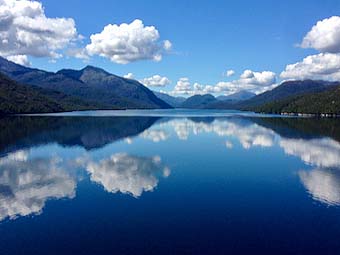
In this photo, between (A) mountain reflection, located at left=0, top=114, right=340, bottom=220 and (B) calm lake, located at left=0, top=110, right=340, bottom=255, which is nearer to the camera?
(B) calm lake, located at left=0, top=110, right=340, bottom=255

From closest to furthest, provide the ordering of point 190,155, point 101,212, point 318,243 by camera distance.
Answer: point 318,243 < point 101,212 < point 190,155

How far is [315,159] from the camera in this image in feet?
229

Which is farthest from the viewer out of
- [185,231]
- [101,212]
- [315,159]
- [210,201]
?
[315,159]

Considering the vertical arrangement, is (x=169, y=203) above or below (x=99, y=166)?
above

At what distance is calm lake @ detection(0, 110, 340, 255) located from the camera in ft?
90.3

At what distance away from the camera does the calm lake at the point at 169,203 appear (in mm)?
27531

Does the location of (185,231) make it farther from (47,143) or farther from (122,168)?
(47,143)

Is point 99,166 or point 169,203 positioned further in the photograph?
point 99,166

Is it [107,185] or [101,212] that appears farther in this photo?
[107,185]

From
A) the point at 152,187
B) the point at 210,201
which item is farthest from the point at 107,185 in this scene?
the point at 210,201

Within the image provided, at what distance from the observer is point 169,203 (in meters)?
38.6

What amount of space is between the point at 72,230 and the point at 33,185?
19781 millimetres

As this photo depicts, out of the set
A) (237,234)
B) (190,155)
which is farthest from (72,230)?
(190,155)

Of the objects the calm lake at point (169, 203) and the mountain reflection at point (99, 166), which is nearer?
the calm lake at point (169, 203)
